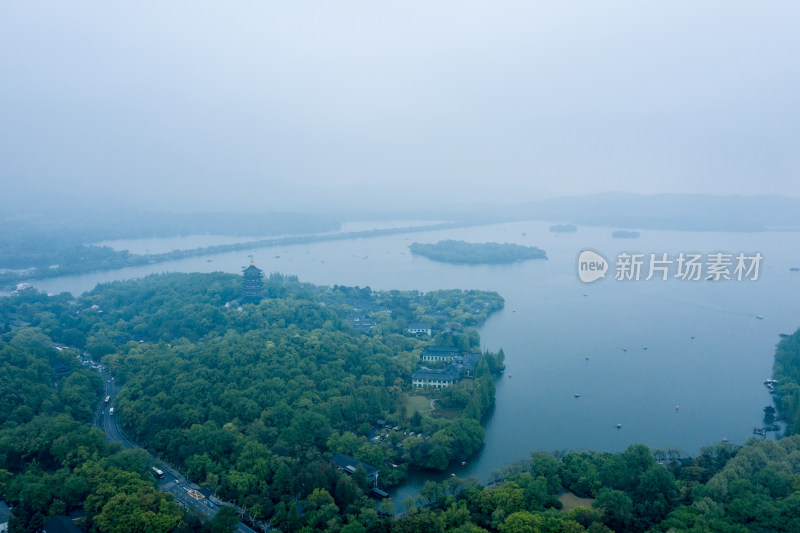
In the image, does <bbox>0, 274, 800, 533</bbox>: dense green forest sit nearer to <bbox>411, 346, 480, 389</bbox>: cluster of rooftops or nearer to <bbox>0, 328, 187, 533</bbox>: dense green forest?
<bbox>0, 328, 187, 533</bbox>: dense green forest

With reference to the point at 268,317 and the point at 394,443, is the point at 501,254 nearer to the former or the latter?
the point at 268,317

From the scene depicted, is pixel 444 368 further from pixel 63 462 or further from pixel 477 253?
pixel 477 253

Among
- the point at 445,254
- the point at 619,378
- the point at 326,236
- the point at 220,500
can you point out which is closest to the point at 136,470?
the point at 220,500

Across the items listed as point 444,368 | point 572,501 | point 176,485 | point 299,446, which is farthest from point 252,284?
point 572,501

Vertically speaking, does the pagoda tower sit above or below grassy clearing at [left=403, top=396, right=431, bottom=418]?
above

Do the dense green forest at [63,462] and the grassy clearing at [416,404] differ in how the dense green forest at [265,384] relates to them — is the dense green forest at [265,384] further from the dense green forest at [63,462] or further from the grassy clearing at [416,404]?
the dense green forest at [63,462]

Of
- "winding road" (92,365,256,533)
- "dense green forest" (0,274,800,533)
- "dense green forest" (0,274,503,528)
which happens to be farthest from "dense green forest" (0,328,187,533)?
"dense green forest" (0,274,503,528)
